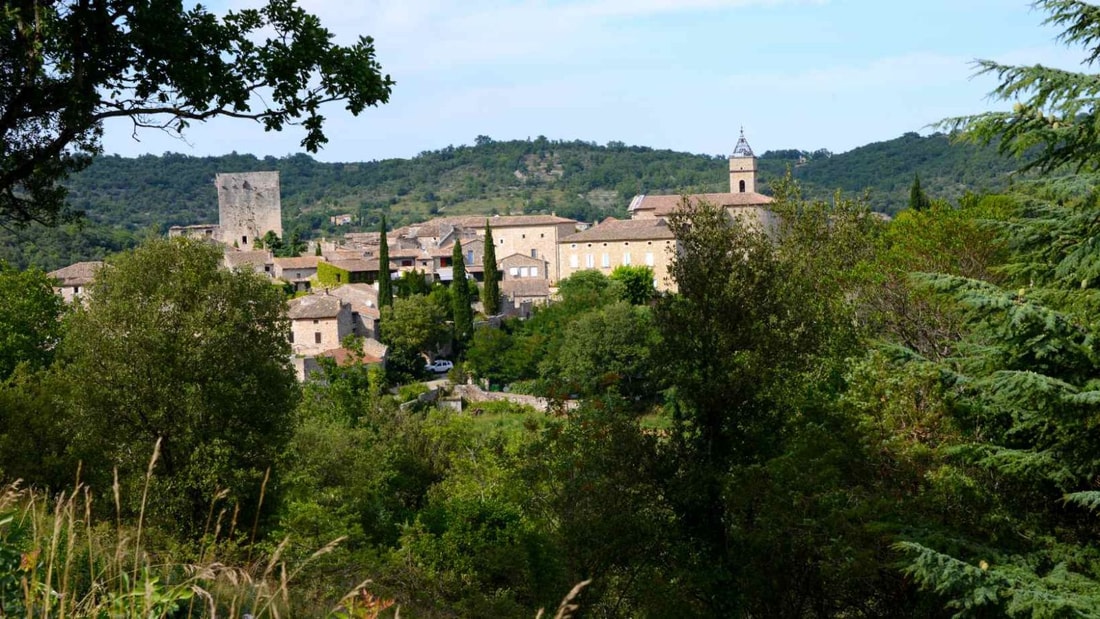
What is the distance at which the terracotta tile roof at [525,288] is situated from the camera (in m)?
58.6

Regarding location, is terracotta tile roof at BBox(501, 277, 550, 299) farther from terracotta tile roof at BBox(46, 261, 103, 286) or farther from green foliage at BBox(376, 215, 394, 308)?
terracotta tile roof at BBox(46, 261, 103, 286)

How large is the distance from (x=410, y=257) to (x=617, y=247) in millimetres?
13894

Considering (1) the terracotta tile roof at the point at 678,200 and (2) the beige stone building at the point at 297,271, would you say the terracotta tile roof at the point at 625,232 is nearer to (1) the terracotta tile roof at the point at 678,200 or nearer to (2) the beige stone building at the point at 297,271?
(1) the terracotta tile roof at the point at 678,200

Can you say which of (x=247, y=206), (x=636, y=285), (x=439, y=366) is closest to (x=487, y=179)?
(x=247, y=206)

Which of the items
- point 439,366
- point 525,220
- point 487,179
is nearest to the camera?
point 439,366

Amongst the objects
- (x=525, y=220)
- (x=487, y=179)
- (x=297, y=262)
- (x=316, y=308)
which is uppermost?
(x=487, y=179)

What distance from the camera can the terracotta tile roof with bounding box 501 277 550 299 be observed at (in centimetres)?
5861

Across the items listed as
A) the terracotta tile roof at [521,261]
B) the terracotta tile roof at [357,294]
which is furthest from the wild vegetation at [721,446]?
the terracotta tile roof at [521,261]

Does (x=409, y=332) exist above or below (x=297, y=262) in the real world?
below

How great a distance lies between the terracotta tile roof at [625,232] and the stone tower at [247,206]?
27666 millimetres

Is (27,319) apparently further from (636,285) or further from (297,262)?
(297,262)

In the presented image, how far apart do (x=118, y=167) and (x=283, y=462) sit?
151 metres

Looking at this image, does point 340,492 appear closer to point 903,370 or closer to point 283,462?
point 283,462

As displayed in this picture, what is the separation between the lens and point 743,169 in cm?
9394
